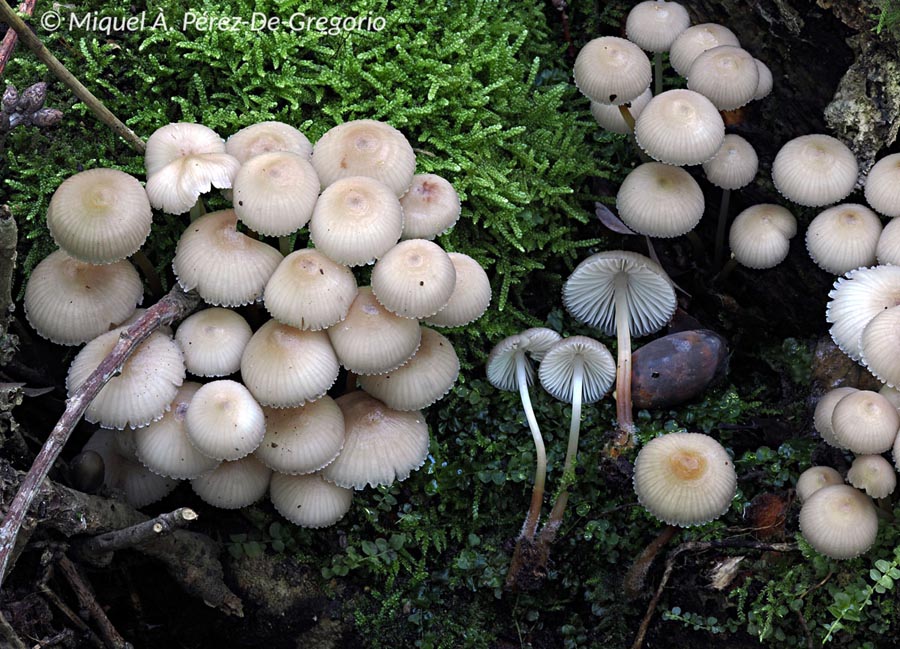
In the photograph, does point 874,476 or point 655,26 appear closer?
point 874,476

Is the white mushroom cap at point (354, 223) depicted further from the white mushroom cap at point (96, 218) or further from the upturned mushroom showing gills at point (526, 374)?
the upturned mushroom showing gills at point (526, 374)

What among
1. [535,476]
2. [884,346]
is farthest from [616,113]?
[535,476]

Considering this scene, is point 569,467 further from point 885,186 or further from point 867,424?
point 885,186

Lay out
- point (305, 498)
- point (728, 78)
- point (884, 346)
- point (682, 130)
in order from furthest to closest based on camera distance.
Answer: point (728, 78), point (682, 130), point (305, 498), point (884, 346)

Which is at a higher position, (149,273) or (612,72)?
(612,72)

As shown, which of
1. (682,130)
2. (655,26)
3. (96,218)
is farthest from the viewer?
(655,26)

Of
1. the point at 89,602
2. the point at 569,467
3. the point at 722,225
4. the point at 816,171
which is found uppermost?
the point at 816,171

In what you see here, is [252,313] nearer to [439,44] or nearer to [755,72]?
[439,44]
